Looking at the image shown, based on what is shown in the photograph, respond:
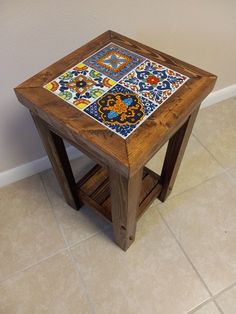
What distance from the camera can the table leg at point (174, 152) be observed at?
2.33 feet

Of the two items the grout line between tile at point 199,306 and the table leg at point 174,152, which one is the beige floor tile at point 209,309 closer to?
the grout line between tile at point 199,306

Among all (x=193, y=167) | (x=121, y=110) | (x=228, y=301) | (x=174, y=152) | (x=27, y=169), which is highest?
(x=121, y=110)

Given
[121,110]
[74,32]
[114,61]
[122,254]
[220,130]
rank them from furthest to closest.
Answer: [220,130] < [122,254] < [74,32] < [114,61] < [121,110]

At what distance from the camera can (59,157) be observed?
0.77 meters

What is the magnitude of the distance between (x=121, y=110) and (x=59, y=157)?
0.29 meters

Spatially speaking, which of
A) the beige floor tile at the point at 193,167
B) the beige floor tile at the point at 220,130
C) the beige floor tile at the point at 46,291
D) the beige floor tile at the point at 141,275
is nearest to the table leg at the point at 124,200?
the beige floor tile at the point at 141,275

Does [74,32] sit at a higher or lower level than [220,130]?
higher

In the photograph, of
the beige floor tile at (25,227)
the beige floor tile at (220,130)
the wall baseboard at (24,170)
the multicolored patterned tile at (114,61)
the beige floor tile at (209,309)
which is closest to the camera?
the multicolored patterned tile at (114,61)

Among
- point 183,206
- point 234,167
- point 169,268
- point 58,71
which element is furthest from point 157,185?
point 58,71

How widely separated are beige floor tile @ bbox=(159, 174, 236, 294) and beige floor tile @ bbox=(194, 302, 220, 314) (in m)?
0.05

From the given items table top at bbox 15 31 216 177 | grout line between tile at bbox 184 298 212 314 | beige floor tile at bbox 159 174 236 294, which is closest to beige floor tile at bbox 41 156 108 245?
beige floor tile at bbox 159 174 236 294

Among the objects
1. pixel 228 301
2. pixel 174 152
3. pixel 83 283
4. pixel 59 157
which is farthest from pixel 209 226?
pixel 59 157

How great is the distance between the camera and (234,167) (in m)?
1.16

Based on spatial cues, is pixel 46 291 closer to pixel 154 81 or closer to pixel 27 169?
pixel 27 169
